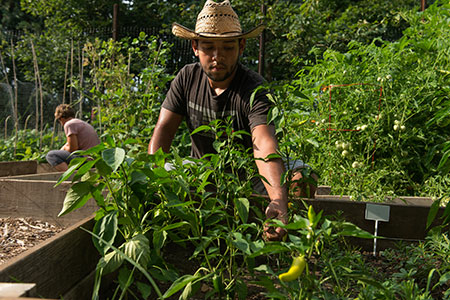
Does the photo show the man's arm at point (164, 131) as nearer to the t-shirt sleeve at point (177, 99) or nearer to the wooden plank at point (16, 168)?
the t-shirt sleeve at point (177, 99)

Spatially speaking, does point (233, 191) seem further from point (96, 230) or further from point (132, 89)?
point (132, 89)

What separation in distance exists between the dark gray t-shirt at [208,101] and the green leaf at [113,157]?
1097 millimetres

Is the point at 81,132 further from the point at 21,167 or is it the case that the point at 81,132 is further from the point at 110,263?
the point at 110,263

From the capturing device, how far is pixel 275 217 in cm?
130

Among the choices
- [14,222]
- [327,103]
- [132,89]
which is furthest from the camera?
[132,89]

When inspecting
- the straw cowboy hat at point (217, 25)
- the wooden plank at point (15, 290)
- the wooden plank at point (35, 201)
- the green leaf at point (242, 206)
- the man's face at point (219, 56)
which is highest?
the straw cowboy hat at point (217, 25)

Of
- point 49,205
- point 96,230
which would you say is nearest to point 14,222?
point 49,205

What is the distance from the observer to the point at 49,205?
208cm

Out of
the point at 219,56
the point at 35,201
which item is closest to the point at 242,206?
the point at 219,56

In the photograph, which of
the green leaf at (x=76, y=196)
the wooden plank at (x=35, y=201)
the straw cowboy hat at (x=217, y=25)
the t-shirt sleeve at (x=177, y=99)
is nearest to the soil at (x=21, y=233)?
the wooden plank at (x=35, y=201)

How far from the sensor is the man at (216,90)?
2014mm

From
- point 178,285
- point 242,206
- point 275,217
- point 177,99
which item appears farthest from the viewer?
point 177,99

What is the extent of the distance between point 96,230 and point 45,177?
1.81 metres

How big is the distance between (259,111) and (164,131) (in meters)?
0.60
